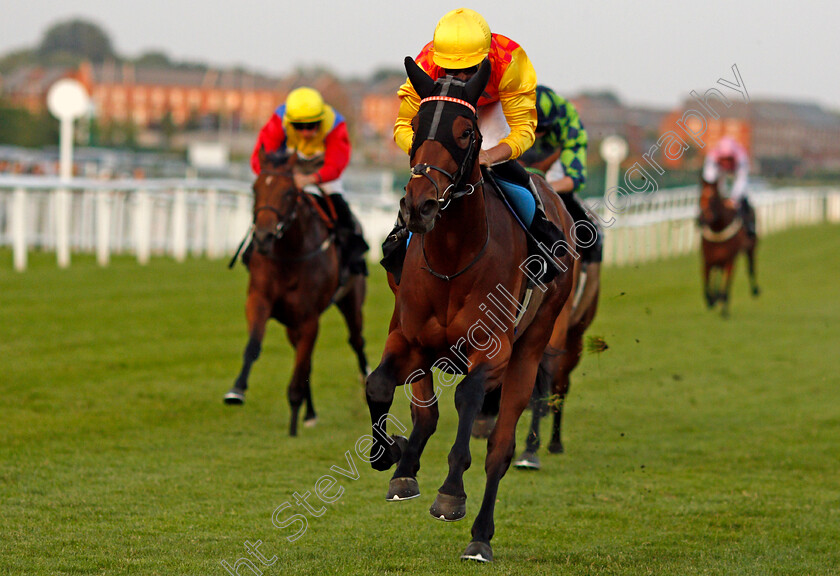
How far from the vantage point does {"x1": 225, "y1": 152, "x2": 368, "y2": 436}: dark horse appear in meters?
7.20

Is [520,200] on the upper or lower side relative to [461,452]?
upper

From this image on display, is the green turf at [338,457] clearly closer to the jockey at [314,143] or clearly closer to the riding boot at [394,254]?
the riding boot at [394,254]

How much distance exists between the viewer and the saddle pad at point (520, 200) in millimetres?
4754

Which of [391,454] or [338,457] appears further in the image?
[338,457]

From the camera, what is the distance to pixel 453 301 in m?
4.26

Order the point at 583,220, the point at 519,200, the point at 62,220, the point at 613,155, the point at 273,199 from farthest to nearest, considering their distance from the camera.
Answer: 1. the point at 613,155
2. the point at 62,220
3. the point at 273,199
4. the point at 583,220
5. the point at 519,200

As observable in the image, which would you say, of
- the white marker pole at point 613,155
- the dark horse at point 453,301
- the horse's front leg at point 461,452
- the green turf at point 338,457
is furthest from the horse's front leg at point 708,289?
the white marker pole at point 613,155

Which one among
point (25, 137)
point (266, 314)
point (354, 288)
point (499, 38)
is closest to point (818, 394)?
point (354, 288)

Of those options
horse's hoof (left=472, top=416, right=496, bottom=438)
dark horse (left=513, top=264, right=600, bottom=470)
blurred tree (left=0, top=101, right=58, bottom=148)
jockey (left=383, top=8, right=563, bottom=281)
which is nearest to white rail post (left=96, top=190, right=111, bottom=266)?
dark horse (left=513, top=264, right=600, bottom=470)

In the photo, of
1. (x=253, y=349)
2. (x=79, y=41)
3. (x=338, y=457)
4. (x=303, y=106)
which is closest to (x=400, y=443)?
(x=338, y=457)

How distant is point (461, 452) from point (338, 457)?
277 centimetres

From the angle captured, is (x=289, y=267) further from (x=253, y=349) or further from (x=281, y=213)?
Answer: (x=253, y=349)

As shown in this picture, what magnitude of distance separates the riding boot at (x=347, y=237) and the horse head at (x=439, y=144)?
4.07 m

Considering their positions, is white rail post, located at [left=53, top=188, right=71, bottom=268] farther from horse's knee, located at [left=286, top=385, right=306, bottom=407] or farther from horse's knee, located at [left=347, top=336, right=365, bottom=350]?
horse's knee, located at [left=286, top=385, right=306, bottom=407]
